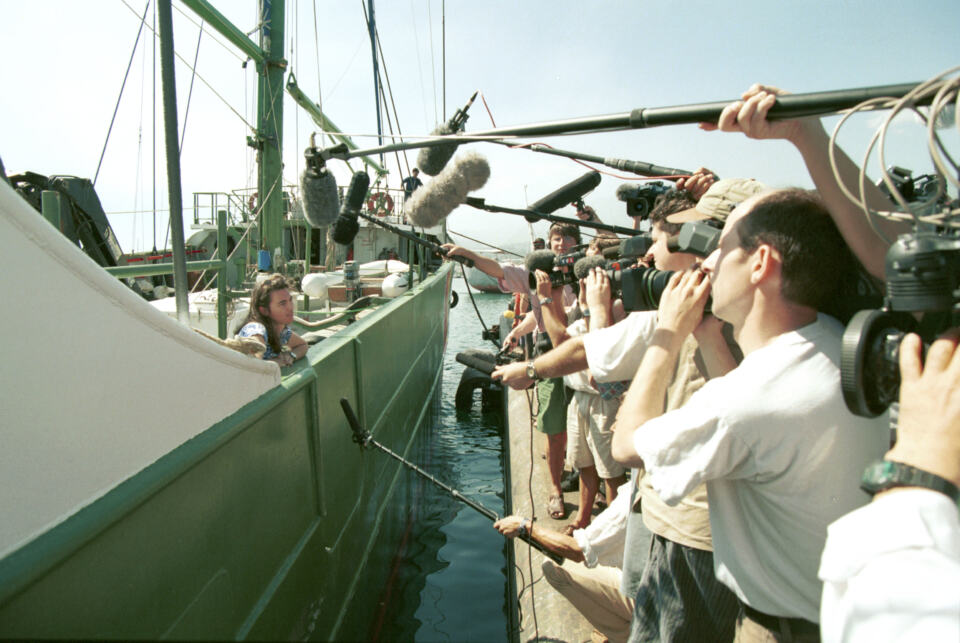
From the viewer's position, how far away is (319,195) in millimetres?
2809

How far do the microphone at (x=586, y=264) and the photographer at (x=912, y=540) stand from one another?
62.0 inches

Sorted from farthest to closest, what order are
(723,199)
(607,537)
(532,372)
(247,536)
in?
1. (532,372)
2. (607,537)
3. (247,536)
4. (723,199)

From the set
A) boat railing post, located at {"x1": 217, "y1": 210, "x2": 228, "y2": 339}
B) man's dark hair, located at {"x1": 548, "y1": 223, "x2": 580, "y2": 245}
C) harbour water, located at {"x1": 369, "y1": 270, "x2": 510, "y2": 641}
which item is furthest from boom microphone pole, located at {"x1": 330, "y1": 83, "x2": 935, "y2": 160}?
harbour water, located at {"x1": 369, "y1": 270, "x2": 510, "y2": 641}

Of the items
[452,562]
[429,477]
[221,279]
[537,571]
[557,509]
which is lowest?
[452,562]

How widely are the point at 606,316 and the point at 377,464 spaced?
2430 millimetres

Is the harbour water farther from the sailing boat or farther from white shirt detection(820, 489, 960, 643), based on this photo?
white shirt detection(820, 489, 960, 643)

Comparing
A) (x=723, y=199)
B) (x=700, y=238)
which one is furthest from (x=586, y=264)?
(x=700, y=238)

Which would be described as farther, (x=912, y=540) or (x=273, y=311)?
(x=273, y=311)

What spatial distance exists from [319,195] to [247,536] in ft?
5.56

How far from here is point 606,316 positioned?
2.30 metres

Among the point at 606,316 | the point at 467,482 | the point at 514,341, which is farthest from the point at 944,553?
the point at 467,482

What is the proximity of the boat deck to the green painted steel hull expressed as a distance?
1.05 meters

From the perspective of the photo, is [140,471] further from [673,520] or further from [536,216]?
[536,216]

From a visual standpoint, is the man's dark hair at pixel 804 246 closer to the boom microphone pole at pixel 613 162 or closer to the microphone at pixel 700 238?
the microphone at pixel 700 238
